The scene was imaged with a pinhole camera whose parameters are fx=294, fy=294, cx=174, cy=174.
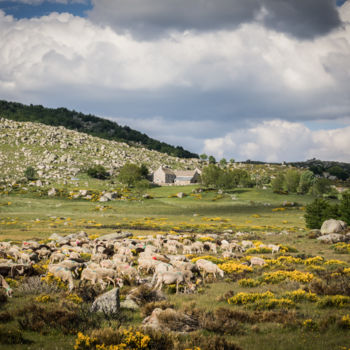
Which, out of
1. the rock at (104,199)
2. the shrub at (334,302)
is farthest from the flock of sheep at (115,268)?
the rock at (104,199)

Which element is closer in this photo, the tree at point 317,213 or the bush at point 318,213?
the bush at point 318,213

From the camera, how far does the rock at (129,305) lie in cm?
1224

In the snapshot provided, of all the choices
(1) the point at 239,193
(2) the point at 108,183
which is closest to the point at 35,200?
(2) the point at 108,183

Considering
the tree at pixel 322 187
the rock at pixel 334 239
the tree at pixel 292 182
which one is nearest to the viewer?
the rock at pixel 334 239

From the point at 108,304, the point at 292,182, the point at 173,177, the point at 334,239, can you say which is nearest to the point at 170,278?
the point at 108,304

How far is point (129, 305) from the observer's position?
12.3 metres

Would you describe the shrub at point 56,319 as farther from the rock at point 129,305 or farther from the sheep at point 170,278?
the sheep at point 170,278

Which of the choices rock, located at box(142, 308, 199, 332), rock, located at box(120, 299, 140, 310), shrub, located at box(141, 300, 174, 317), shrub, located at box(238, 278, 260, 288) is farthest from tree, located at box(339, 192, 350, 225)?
rock, located at box(142, 308, 199, 332)

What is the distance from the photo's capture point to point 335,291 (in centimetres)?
1396

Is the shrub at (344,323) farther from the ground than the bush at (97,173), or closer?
closer

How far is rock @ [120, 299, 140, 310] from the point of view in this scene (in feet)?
40.2

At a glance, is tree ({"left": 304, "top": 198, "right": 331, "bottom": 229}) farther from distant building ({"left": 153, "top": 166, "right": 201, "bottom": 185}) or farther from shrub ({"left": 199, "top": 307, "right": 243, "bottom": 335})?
distant building ({"left": 153, "top": 166, "right": 201, "bottom": 185})

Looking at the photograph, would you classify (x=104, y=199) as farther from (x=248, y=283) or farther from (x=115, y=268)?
(x=248, y=283)

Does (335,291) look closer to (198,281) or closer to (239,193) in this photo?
(198,281)
